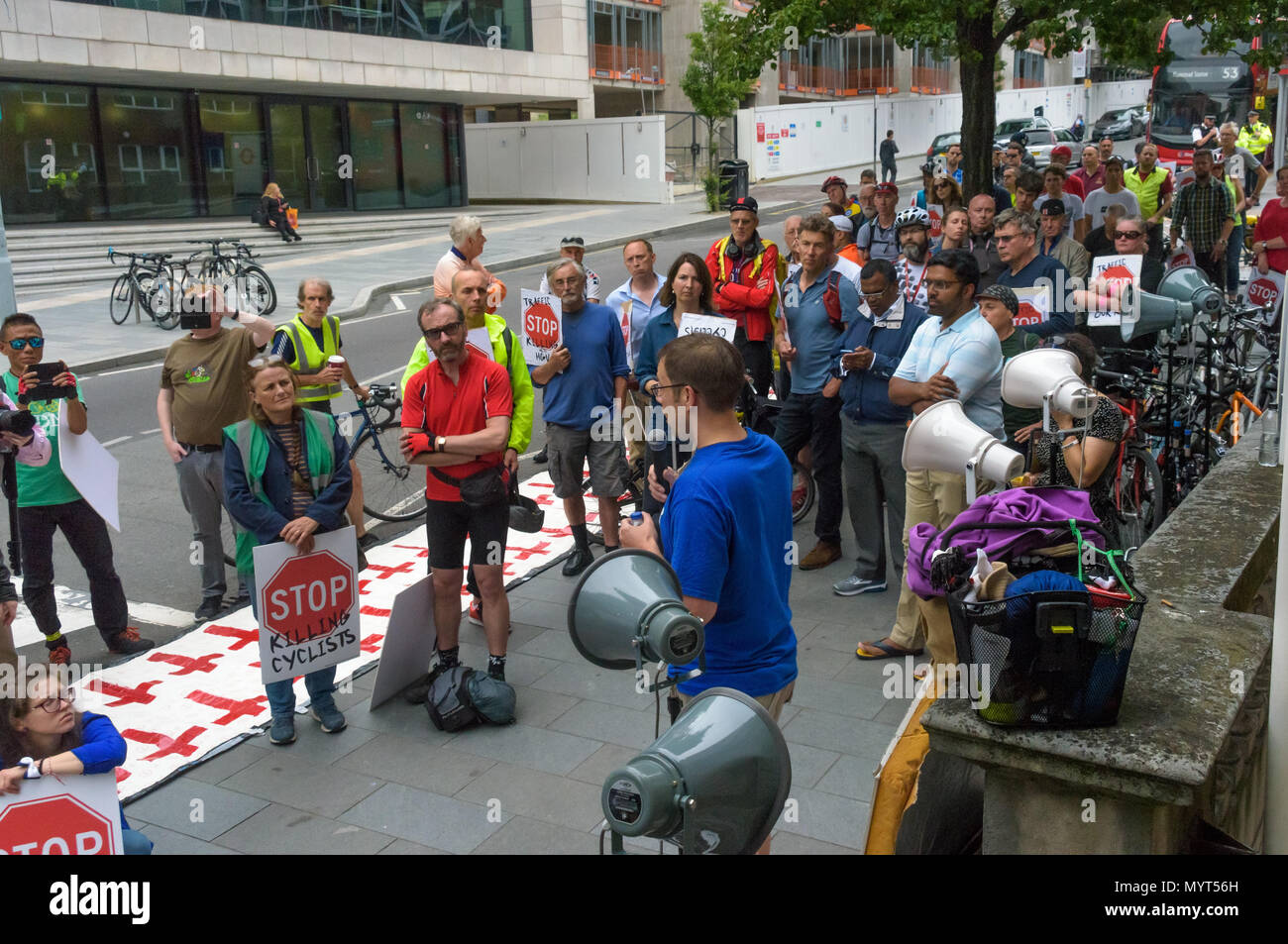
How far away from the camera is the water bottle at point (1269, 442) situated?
214 inches

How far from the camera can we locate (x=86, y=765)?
4.08m

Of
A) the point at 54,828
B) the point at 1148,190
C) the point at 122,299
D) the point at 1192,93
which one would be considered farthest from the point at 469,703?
the point at 1192,93

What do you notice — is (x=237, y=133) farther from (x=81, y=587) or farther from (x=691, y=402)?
(x=691, y=402)

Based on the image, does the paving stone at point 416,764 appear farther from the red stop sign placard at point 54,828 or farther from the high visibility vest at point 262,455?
the red stop sign placard at point 54,828

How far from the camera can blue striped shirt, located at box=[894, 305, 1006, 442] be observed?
19.9 feet

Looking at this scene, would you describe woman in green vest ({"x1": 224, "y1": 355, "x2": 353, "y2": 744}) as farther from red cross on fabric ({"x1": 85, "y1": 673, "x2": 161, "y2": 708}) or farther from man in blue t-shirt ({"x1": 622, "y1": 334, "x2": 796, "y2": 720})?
man in blue t-shirt ({"x1": 622, "y1": 334, "x2": 796, "y2": 720})

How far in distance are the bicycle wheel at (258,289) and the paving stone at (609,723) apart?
14857 mm

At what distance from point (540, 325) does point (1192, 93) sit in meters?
28.9

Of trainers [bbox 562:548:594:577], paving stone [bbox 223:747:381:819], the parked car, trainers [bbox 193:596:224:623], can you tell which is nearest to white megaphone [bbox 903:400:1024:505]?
paving stone [bbox 223:747:381:819]

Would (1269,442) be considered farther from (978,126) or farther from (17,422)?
(978,126)
